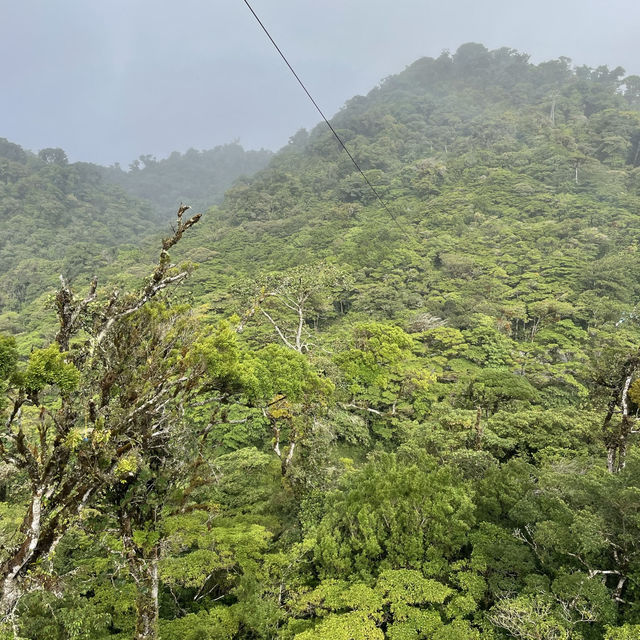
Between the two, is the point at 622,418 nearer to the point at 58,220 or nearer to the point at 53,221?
the point at 53,221

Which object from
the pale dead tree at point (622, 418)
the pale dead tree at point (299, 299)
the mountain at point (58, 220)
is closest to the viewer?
the pale dead tree at point (622, 418)

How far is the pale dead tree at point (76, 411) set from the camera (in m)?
4.51

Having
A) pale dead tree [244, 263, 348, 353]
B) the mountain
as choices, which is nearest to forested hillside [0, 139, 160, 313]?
the mountain

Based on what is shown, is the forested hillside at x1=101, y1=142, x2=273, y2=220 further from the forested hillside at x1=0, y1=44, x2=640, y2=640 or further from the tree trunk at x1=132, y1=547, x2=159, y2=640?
the tree trunk at x1=132, y1=547, x2=159, y2=640

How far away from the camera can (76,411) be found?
5023 mm

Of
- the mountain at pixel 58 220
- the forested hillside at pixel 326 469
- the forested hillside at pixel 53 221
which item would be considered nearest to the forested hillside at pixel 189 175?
the mountain at pixel 58 220

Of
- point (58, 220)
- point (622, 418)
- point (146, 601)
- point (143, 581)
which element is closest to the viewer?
point (146, 601)

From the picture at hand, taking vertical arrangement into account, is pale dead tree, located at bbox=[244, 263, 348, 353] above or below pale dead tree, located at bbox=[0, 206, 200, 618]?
above

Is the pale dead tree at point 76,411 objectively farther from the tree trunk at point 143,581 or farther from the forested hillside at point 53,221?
Answer: the forested hillside at point 53,221

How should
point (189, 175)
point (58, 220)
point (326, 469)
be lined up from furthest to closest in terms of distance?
point (189, 175) < point (58, 220) < point (326, 469)

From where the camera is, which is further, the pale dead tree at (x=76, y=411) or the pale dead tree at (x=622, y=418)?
the pale dead tree at (x=622, y=418)

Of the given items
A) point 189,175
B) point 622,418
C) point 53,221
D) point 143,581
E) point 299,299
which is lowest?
point 143,581

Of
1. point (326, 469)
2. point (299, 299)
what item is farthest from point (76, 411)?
point (299, 299)

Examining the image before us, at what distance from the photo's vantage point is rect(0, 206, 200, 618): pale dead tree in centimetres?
451
